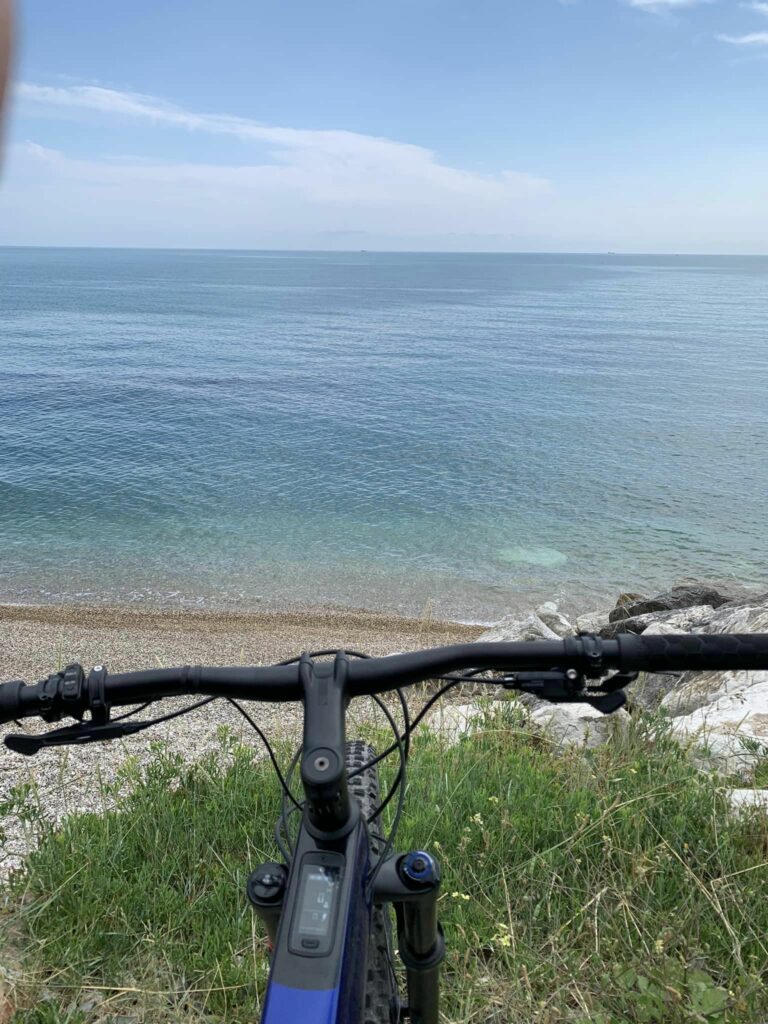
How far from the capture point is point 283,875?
200cm

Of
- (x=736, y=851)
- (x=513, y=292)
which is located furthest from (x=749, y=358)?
(x=513, y=292)

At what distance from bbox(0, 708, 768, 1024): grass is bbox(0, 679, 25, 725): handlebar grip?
82.6 inches

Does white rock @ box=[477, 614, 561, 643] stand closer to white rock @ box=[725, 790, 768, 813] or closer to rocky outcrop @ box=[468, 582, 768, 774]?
rocky outcrop @ box=[468, 582, 768, 774]

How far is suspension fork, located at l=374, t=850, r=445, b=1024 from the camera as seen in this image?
2.05 metres

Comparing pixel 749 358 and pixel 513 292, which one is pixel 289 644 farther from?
pixel 513 292

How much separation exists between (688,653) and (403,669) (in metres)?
0.75

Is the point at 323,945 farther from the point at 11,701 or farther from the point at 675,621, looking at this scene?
the point at 675,621

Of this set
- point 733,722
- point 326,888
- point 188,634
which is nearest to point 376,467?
point 188,634

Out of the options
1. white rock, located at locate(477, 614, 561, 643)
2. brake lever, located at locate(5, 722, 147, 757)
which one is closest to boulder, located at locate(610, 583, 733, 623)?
white rock, located at locate(477, 614, 561, 643)

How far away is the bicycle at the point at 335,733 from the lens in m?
1.79

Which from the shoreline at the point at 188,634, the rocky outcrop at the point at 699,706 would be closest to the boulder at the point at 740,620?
the rocky outcrop at the point at 699,706

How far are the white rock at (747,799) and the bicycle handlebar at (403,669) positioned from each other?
108 inches

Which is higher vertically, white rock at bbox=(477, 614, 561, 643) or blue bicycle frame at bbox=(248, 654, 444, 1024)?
blue bicycle frame at bbox=(248, 654, 444, 1024)

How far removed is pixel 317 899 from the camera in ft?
6.13
